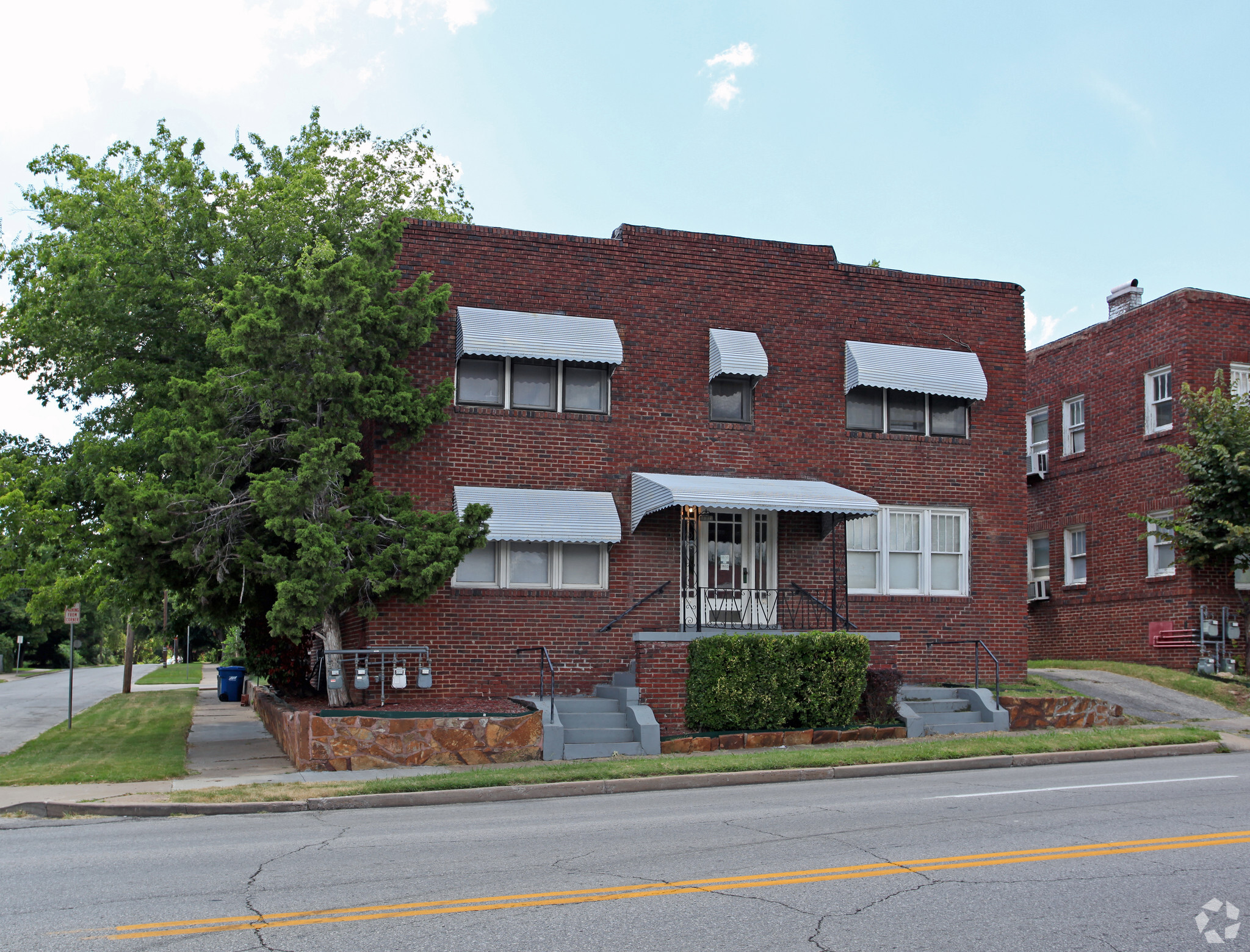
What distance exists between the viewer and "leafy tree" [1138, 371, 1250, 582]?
2167 cm

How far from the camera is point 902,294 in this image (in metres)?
20.6

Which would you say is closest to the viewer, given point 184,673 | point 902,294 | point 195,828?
point 195,828

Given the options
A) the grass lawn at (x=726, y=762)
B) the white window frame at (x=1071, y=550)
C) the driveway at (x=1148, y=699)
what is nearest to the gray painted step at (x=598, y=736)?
the grass lawn at (x=726, y=762)

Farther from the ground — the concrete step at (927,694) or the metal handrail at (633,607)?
the metal handrail at (633,607)

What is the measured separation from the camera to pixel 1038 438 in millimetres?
28469

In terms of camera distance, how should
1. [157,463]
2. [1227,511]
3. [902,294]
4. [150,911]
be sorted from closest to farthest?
[150,911]
[157,463]
[902,294]
[1227,511]

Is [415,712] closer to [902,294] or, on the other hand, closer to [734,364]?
[734,364]

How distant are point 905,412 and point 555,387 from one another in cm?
626

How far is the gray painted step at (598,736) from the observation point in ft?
52.7

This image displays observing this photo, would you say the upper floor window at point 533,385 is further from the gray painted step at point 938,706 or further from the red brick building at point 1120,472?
the red brick building at point 1120,472

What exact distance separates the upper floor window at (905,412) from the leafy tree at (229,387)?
294 inches

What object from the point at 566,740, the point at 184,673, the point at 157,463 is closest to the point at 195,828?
the point at 566,740

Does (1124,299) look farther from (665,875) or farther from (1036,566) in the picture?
(665,875)

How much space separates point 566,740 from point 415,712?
6.88 ft
